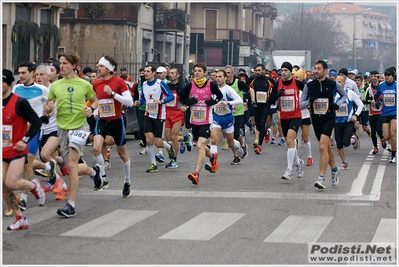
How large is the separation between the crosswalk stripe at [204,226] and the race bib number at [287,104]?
442 centimetres

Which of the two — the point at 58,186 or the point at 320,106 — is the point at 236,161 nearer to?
the point at 320,106

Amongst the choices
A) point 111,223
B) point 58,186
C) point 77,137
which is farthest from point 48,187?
point 111,223

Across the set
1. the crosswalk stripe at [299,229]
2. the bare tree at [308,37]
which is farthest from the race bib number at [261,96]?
the bare tree at [308,37]

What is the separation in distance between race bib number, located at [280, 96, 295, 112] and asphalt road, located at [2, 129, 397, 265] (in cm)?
111

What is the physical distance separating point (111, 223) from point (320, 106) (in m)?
4.65

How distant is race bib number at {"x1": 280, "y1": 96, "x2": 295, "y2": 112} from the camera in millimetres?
15359

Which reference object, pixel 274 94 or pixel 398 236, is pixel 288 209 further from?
pixel 274 94

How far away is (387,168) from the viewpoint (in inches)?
687

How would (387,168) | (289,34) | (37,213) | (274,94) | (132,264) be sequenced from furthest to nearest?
1. (289,34)
2. (387,168)
3. (274,94)
4. (37,213)
5. (132,264)

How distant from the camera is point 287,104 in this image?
1542cm

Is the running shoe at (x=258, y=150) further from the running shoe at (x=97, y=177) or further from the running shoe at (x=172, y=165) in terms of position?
the running shoe at (x=97, y=177)

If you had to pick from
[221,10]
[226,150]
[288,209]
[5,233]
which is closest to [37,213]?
[5,233]

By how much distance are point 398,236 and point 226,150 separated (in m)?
12.2

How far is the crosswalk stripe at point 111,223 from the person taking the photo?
32.0 ft
